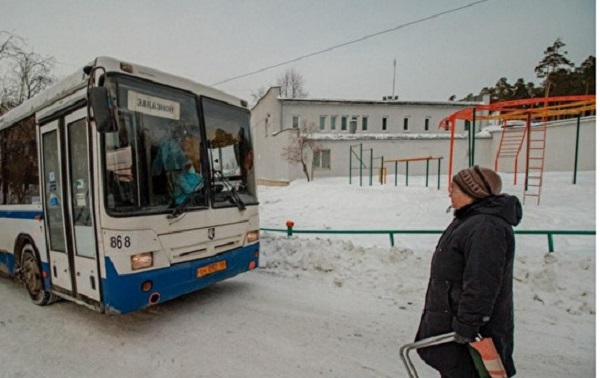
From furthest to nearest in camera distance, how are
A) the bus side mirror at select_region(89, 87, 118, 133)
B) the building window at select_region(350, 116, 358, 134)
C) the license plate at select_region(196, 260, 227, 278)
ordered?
the building window at select_region(350, 116, 358, 134)
the license plate at select_region(196, 260, 227, 278)
the bus side mirror at select_region(89, 87, 118, 133)

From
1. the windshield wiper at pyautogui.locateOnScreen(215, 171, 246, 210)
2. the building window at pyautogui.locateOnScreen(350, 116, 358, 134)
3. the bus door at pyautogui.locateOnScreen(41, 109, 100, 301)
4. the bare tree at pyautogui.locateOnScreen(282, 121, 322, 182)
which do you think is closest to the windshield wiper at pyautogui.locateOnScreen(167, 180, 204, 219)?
the windshield wiper at pyautogui.locateOnScreen(215, 171, 246, 210)

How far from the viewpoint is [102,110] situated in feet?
11.0

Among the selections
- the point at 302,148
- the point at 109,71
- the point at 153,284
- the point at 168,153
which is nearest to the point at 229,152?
the point at 168,153

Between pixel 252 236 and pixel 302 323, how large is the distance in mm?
1590

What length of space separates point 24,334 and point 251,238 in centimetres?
307

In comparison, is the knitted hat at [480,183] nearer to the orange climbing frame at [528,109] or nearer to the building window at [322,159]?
the orange climbing frame at [528,109]

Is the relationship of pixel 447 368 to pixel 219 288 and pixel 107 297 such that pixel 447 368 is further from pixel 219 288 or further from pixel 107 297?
pixel 219 288

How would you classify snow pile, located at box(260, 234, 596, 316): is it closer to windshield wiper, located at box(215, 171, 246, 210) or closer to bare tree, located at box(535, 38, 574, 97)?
windshield wiper, located at box(215, 171, 246, 210)

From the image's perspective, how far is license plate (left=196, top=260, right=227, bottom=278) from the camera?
4309mm

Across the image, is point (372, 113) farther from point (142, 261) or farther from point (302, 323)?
point (142, 261)

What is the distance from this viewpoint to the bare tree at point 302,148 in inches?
950

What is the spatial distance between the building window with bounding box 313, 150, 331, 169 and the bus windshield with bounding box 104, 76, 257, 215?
2027cm

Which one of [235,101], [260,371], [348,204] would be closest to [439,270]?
[260,371]

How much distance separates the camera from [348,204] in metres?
13.2
